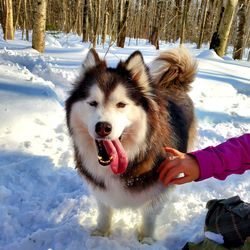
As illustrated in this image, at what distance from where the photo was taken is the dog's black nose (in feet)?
5.38

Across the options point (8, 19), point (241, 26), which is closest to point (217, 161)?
point (8, 19)

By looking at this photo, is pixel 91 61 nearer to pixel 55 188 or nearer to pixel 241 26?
pixel 55 188

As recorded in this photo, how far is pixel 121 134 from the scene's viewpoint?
1811 millimetres

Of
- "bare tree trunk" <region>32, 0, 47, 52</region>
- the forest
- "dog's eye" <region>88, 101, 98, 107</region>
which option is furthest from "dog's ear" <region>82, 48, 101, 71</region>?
"bare tree trunk" <region>32, 0, 47, 52</region>

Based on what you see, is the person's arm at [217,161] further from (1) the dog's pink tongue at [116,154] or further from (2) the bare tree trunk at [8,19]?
(2) the bare tree trunk at [8,19]

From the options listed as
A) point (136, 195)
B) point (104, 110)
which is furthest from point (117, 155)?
point (136, 195)

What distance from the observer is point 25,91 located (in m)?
4.07

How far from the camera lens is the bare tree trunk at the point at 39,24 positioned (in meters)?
7.01

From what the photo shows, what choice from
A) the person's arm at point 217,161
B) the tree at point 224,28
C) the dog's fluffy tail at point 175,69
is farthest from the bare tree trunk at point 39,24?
the person's arm at point 217,161

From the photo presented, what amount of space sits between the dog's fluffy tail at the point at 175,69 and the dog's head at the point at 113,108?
100cm

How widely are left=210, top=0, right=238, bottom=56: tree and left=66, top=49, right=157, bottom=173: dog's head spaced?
6.83 metres

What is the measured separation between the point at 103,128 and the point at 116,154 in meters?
0.21

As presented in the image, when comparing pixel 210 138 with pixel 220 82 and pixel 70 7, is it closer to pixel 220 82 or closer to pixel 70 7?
pixel 220 82

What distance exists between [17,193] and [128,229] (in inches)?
36.1
